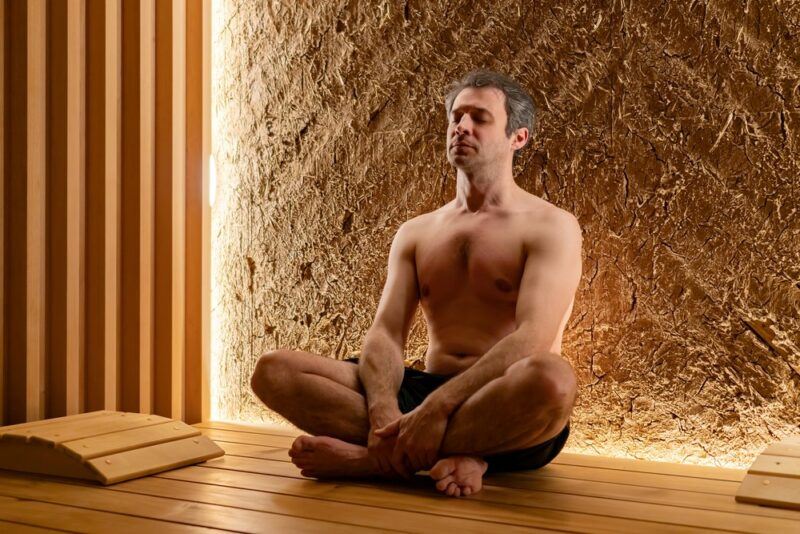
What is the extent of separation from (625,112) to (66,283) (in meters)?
1.99

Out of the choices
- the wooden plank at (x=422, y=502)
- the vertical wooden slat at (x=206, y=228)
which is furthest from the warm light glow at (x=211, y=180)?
Result: the wooden plank at (x=422, y=502)

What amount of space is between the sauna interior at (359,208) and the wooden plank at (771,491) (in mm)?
44

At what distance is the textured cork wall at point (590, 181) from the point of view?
2598mm

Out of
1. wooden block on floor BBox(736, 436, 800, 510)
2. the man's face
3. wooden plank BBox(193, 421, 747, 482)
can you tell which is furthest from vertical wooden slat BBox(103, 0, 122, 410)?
wooden block on floor BBox(736, 436, 800, 510)

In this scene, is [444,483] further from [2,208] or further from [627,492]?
[2,208]

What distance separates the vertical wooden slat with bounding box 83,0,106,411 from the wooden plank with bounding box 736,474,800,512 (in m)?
2.15

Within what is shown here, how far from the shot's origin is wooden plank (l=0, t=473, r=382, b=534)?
1809mm

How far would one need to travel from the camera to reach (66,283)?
2.87 m

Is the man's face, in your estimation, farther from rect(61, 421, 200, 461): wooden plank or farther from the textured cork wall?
rect(61, 421, 200, 461): wooden plank

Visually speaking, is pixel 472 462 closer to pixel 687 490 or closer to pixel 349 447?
pixel 349 447

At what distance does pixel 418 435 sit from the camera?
7.19 feet

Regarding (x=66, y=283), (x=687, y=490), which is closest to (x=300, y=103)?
(x=66, y=283)

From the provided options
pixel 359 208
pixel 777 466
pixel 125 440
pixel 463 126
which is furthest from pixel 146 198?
pixel 777 466

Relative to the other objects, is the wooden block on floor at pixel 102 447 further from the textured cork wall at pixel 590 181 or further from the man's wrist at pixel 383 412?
the textured cork wall at pixel 590 181
